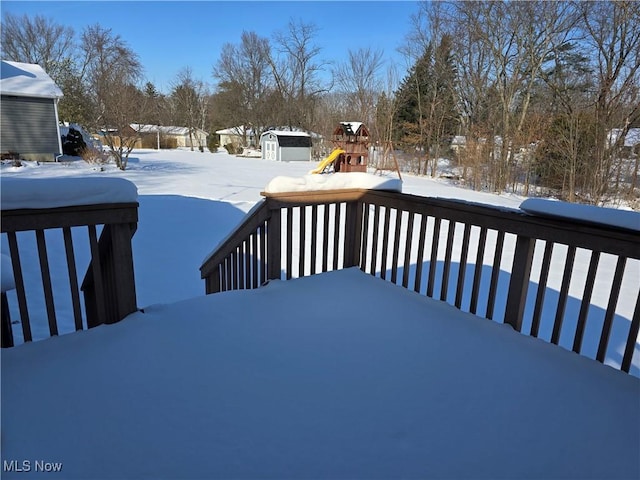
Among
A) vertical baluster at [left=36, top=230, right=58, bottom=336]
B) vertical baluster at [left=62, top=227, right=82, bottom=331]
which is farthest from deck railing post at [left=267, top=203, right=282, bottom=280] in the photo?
vertical baluster at [left=36, top=230, right=58, bottom=336]

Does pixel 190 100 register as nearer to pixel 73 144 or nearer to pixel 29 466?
pixel 73 144

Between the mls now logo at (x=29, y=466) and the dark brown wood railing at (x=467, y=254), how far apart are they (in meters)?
2.00

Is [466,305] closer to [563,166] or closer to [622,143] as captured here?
[622,143]

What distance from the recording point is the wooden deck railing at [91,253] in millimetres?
2055

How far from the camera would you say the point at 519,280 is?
2.48m

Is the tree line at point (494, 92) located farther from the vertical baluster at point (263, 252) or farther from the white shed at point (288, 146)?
the vertical baluster at point (263, 252)

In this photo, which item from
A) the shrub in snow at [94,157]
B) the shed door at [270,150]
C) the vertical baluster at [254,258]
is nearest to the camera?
the vertical baluster at [254,258]

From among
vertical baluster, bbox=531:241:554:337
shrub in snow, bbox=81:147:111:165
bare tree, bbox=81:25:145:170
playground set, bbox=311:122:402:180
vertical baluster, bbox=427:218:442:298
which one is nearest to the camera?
vertical baluster, bbox=531:241:554:337

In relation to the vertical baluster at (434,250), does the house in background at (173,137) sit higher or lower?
higher

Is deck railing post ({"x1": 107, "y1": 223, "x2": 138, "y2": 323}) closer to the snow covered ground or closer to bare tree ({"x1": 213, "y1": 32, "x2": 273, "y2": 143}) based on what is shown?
the snow covered ground

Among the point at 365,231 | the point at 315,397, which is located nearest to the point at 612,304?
the point at 315,397

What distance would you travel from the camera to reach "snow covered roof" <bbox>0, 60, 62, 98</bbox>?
15.3m

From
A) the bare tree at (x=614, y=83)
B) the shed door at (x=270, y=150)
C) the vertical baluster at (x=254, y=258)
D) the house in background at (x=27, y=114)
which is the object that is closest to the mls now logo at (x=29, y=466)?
the vertical baluster at (x=254, y=258)

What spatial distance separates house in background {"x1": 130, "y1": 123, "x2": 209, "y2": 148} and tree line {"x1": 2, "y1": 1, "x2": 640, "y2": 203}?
1003 centimetres
